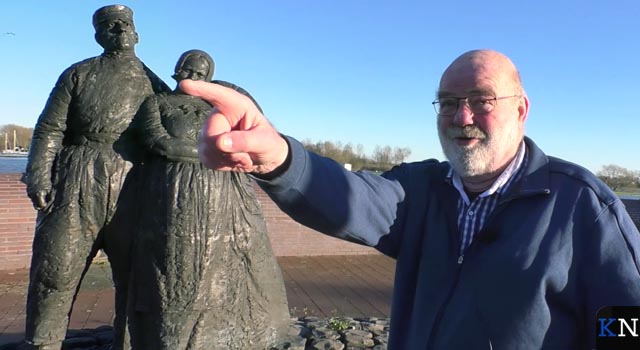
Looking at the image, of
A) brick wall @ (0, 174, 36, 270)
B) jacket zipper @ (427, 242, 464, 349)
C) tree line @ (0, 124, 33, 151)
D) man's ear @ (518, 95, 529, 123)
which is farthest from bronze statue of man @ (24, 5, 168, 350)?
tree line @ (0, 124, 33, 151)

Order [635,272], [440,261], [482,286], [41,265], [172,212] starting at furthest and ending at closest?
[41,265] → [172,212] → [440,261] → [482,286] → [635,272]

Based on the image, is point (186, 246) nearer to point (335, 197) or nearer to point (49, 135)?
point (49, 135)

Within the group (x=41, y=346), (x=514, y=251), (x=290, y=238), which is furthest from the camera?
(x=290, y=238)

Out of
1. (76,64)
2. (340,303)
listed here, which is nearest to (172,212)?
(76,64)

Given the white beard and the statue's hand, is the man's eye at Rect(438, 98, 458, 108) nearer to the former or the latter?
the white beard

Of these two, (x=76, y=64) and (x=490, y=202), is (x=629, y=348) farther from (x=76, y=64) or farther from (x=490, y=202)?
(x=76, y=64)

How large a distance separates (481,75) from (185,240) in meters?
1.94

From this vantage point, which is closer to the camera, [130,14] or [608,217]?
[608,217]

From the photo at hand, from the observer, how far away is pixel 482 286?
150cm

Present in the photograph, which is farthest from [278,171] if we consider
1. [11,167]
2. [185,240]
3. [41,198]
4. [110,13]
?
[11,167]

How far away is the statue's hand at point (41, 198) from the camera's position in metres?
3.06

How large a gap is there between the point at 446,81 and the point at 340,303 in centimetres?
591

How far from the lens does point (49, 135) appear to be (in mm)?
3123

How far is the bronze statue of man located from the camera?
3.11 meters
